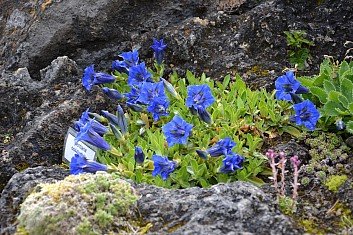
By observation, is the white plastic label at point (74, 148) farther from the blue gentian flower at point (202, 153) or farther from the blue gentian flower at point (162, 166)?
the blue gentian flower at point (202, 153)

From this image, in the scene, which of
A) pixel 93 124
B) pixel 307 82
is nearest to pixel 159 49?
pixel 93 124

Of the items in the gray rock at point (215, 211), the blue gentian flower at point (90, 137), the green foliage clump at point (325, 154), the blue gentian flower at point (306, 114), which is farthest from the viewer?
the blue gentian flower at point (306, 114)

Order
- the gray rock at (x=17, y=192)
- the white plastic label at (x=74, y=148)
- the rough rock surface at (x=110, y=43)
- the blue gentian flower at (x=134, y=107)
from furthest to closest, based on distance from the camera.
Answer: the rough rock surface at (x=110, y=43) → the blue gentian flower at (x=134, y=107) → the white plastic label at (x=74, y=148) → the gray rock at (x=17, y=192)

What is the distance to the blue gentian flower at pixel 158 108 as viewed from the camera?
3.66 metres

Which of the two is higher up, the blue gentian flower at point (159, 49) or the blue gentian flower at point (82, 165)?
the blue gentian flower at point (159, 49)

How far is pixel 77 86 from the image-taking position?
13.9 ft

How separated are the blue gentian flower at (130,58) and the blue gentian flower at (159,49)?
17 cm

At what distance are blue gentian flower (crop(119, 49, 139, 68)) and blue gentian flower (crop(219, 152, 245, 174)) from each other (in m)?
1.27

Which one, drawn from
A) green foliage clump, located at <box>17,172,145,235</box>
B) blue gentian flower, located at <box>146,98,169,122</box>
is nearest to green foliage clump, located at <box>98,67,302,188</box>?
blue gentian flower, located at <box>146,98,169,122</box>

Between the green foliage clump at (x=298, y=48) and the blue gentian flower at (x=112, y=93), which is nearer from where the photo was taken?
the blue gentian flower at (x=112, y=93)

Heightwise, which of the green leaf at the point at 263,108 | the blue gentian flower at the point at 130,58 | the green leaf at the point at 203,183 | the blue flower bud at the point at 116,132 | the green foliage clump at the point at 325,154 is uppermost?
the blue gentian flower at the point at 130,58

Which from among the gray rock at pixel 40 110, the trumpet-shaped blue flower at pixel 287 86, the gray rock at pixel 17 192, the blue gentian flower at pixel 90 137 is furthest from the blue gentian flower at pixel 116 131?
the trumpet-shaped blue flower at pixel 287 86

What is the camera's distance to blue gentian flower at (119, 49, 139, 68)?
415 centimetres

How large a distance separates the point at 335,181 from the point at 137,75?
1669mm
